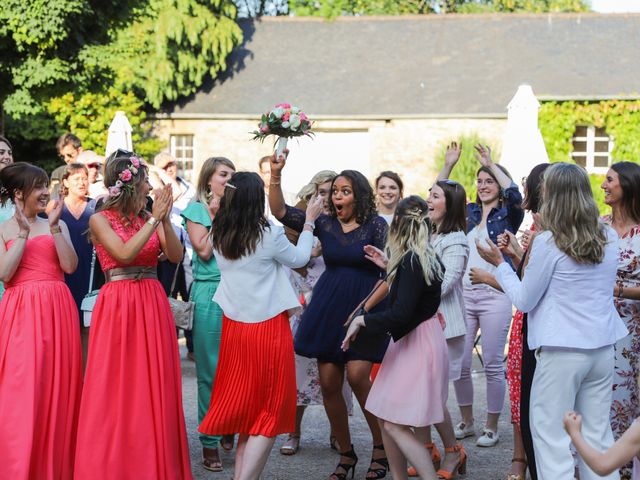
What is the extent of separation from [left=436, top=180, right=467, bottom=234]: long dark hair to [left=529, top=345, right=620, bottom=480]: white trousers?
2007mm

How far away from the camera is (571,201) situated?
4.38 metres

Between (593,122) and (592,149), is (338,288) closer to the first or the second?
(593,122)

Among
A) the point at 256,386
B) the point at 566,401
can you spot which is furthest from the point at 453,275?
the point at 566,401

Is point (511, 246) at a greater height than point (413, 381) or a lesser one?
greater

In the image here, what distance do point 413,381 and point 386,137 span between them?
783 inches

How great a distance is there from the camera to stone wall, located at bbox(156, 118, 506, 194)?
24.3m

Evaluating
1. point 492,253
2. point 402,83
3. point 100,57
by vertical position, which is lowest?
point 492,253

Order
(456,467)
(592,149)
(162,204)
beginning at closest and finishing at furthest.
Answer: (162,204), (456,467), (592,149)

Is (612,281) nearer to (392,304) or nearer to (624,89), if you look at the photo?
(392,304)

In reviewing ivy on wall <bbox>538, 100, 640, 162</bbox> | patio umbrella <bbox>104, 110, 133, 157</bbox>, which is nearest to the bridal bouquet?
patio umbrella <bbox>104, 110, 133, 157</bbox>

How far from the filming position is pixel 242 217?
524 centimetres

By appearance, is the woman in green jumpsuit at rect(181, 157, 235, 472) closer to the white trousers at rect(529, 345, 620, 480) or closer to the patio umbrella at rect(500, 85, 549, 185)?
the white trousers at rect(529, 345, 620, 480)

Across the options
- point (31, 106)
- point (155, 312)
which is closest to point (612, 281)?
point (155, 312)

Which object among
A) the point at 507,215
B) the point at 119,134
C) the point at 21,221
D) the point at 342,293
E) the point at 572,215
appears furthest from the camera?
the point at 119,134
